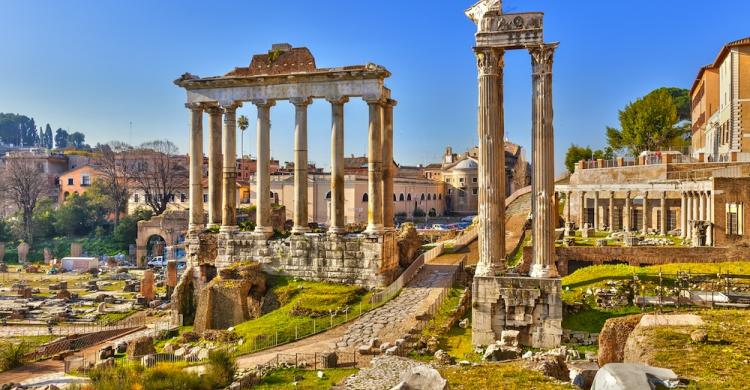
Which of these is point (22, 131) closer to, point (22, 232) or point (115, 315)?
point (22, 232)

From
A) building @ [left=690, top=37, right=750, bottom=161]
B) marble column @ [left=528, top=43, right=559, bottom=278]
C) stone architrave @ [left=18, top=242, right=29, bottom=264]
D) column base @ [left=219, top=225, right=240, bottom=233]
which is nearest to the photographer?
marble column @ [left=528, top=43, right=559, bottom=278]

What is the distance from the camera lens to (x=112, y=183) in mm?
67500

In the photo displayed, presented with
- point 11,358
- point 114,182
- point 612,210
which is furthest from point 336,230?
point 114,182

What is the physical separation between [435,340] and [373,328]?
3.56m

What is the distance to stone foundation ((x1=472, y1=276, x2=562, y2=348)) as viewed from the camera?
19.2 metres

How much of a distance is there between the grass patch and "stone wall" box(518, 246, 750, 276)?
42.8 ft

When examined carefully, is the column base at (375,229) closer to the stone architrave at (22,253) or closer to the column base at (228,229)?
the column base at (228,229)

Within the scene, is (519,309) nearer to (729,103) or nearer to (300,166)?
(300,166)

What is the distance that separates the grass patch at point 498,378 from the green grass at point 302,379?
10.7 feet

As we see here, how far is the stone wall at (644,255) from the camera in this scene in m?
28.0

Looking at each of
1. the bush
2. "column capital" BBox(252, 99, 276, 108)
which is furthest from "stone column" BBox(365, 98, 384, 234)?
the bush

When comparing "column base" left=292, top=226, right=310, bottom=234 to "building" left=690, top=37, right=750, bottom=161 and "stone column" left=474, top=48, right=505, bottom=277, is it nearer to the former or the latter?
"stone column" left=474, top=48, right=505, bottom=277

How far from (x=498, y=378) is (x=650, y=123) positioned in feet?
176

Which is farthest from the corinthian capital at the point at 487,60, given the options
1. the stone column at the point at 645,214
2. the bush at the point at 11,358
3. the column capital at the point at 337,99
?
the stone column at the point at 645,214
